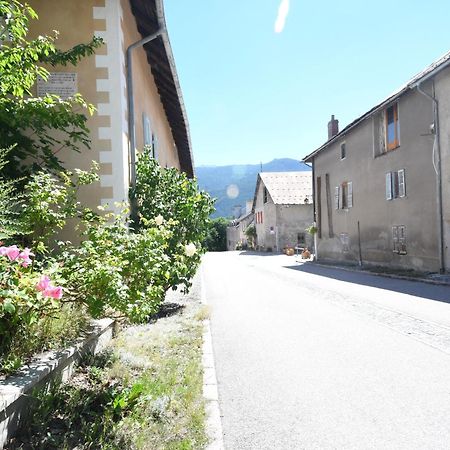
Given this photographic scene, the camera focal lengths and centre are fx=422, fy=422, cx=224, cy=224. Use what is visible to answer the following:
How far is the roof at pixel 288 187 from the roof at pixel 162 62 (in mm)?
26897

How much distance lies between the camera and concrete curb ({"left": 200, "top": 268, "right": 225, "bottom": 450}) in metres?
3.12

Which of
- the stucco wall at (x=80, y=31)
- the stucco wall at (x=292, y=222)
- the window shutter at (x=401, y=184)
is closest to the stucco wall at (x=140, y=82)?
the stucco wall at (x=80, y=31)

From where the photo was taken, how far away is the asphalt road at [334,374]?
3.33m

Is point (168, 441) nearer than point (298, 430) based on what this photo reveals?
Yes

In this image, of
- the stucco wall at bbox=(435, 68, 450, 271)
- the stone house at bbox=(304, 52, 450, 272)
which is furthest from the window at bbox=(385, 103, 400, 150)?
the stucco wall at bbox=(435, 68, 450, 271)

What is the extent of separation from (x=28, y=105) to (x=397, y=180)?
53.6ft

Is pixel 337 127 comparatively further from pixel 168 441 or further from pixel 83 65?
pixel 168 441

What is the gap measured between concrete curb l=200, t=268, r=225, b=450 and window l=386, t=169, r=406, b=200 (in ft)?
46.5

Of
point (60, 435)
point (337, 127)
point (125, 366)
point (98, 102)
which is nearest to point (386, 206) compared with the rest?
point (337, 127)

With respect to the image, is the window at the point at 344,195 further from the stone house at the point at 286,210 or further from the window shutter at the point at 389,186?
the stone house at the point at 286,210

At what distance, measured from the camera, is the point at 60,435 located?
110 inches

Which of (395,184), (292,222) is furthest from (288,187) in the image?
(395,184)

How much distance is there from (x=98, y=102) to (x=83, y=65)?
2.02 ft

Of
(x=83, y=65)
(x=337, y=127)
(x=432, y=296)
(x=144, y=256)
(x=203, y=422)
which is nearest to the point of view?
(x=203, y=422)
